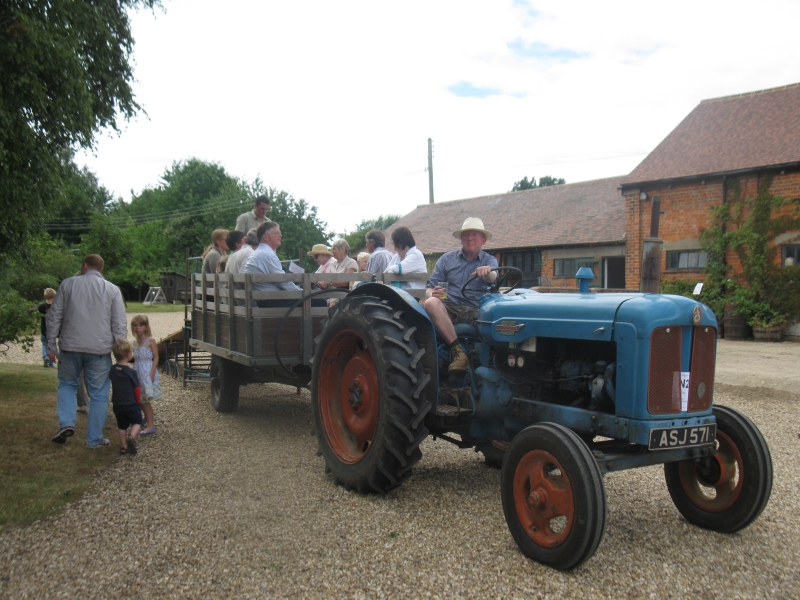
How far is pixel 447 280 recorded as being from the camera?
5027 mm

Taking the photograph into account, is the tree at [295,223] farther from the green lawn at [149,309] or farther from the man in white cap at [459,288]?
the man in white cap at [459,288]

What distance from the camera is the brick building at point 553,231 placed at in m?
20.3

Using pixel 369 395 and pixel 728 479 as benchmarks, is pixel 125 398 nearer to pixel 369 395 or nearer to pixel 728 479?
pixel 369 395

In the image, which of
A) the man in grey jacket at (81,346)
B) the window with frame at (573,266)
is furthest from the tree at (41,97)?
the window with frame at (573,266)

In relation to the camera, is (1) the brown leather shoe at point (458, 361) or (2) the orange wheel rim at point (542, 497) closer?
(2) the orange wheel rim at point (542, 497)

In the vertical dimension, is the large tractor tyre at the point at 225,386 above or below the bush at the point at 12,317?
below

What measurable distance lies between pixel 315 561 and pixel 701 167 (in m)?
16.4

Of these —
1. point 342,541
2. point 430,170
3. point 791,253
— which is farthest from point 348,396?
point 430,170

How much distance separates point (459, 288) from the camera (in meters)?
4.91

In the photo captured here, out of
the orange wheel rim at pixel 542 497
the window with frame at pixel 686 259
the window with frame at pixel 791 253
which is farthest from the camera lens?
the window with frame at pixel 686 259

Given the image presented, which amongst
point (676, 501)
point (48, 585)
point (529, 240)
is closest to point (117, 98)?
point (48, 585)

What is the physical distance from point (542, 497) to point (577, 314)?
990 millimetres

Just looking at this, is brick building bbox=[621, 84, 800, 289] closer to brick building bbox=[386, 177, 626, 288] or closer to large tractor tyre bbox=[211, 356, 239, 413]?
brick building bbox=[386, 177, 626, 288]

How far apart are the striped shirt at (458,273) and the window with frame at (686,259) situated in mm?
13977
